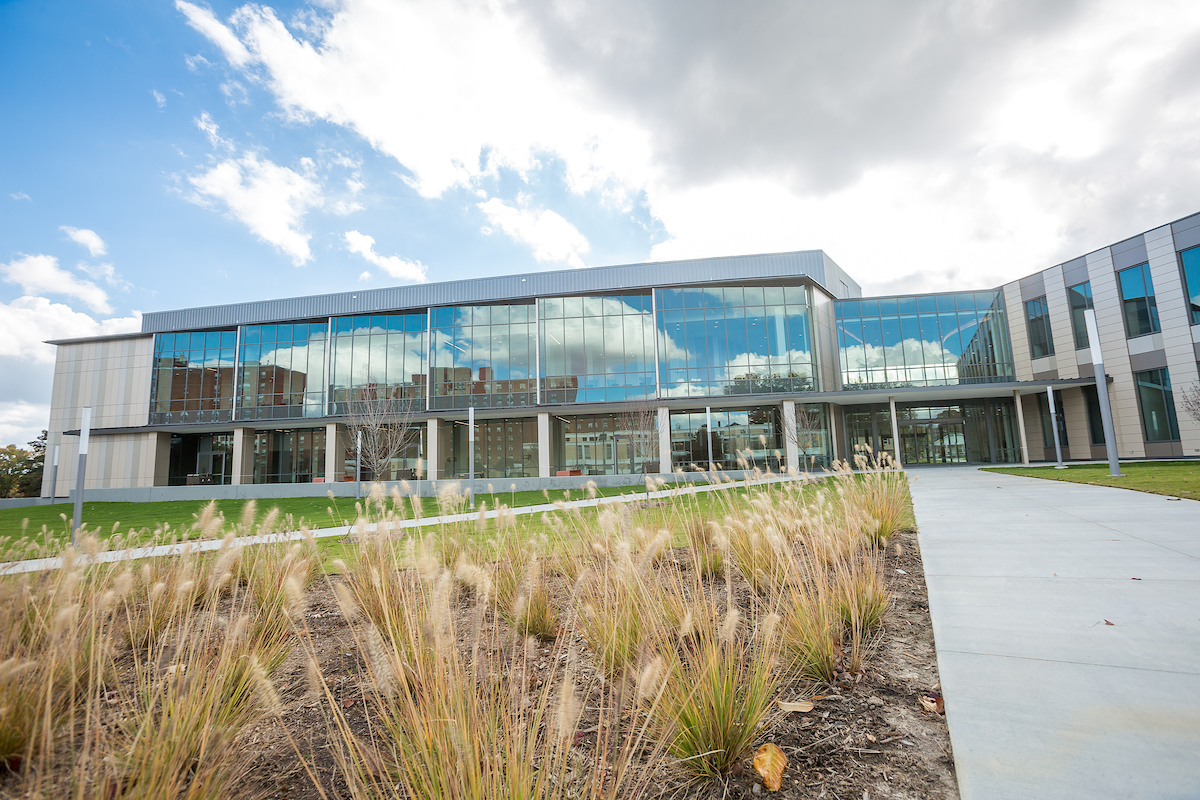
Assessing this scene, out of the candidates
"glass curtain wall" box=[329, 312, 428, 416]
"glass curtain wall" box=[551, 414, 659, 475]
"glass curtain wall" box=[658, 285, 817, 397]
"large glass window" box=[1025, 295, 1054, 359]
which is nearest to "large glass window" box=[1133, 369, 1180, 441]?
"large glass window" box=[1025, 295, 1054, 359]

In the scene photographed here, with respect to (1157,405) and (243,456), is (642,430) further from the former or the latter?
(243,456)

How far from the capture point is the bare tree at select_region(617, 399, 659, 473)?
2434cm

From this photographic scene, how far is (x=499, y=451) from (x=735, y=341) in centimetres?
1509

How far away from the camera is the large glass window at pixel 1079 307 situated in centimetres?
2526

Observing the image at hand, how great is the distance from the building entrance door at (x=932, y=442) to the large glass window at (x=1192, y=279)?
10033 mm

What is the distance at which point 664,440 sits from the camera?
995 inches

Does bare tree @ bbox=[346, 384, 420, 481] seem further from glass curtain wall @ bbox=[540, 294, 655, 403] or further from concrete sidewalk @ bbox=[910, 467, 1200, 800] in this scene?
concrete sidewalk @ bbox=[910, 467, 1200, 800]

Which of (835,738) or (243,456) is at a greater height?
(243,456)

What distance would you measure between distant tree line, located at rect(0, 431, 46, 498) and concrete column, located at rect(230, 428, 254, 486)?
20.4 meters

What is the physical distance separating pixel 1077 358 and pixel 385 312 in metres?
38.7

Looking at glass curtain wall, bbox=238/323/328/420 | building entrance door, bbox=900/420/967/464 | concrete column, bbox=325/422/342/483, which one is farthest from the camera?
glass curtain wall, bbox=238/323/328/420

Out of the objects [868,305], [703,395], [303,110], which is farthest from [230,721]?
[868,305]

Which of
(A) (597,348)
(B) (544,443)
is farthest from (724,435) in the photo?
(B) (544,443)

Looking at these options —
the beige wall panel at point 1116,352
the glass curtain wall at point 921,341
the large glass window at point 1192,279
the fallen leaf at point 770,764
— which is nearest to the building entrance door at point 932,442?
the glass curtain wall at point 921,341
